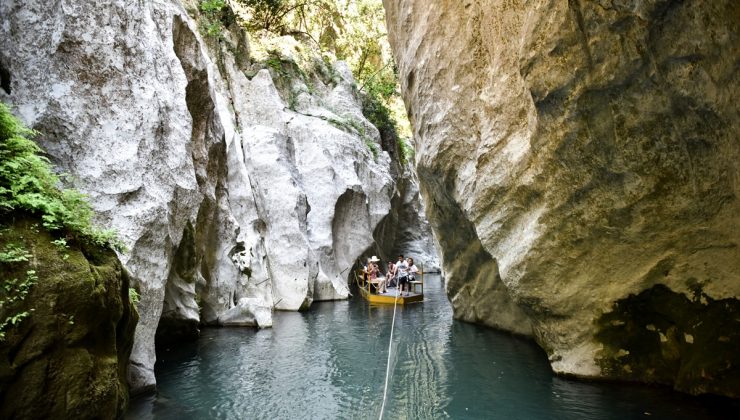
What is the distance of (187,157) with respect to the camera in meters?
9.46

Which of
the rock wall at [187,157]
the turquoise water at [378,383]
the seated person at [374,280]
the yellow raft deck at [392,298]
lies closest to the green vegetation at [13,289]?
the rock wall at [187,157]

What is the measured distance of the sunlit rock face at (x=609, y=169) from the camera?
586 centimetres

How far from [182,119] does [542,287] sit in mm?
7763

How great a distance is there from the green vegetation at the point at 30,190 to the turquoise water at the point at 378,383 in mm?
3308

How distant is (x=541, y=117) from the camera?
23.8 ft

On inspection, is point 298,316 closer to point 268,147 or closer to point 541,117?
point 268,147

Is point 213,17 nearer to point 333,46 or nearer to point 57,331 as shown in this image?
point 333,46

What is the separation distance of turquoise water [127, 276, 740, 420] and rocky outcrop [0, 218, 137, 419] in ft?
6.91

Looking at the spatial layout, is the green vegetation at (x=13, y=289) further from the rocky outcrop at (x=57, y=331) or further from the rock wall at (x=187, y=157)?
the rock wall at (x=187, y=157)

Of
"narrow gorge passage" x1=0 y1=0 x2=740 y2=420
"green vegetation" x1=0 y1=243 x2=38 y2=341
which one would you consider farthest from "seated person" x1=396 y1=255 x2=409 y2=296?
"green vegetation" x1=0 y1=243 x2=38 y2=341

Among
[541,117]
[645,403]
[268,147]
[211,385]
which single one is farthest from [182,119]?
[268,147]

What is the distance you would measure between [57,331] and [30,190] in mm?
1580

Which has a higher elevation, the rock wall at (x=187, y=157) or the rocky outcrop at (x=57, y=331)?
the rock wall at (x=187, y=157)

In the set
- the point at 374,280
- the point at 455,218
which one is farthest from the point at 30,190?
the point at 374,280
